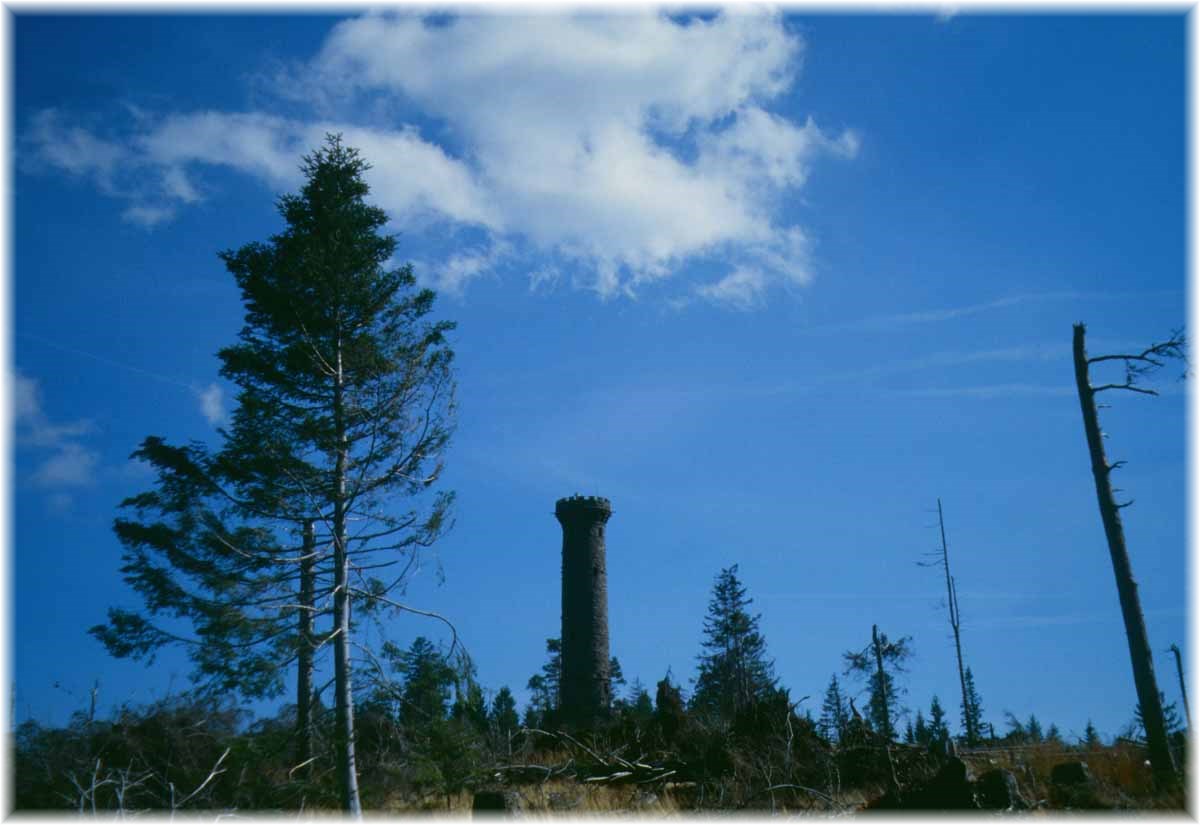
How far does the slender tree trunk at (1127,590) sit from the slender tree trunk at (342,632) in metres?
10.9

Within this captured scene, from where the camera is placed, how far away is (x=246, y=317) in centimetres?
1834

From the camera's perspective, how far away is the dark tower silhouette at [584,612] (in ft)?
110

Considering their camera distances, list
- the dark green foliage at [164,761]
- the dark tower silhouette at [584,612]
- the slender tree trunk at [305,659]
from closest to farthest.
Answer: the dark green foliage at [164,761] → the slender tree trunk at [305,659] → the dark tower silhouette at [584,612]

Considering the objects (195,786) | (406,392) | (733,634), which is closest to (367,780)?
(195,786)

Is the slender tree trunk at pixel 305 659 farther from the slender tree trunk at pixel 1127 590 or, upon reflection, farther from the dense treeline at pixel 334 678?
the slender tree trunk at pixel 1127 590

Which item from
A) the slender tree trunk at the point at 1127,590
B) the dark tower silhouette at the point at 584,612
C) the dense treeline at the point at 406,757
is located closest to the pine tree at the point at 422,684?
the dense treeline at the point at 406,757

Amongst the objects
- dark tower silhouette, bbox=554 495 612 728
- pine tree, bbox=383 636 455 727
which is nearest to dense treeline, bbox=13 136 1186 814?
pine tree, bbox=383 636 455 727

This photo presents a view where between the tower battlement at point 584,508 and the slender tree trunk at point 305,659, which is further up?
the tower battlement at point 584,508

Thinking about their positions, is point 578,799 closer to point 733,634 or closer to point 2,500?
point 2,500

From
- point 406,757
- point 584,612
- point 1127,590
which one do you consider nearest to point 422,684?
point 406,757

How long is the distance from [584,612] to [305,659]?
68.3 feet

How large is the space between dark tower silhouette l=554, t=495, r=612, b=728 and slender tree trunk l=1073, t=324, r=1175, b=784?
69.7ft

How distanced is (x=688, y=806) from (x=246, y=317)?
41.3ft

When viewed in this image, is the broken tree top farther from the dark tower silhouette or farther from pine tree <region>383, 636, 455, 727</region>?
pine tree <region>383, 636, 455, 727</region>
